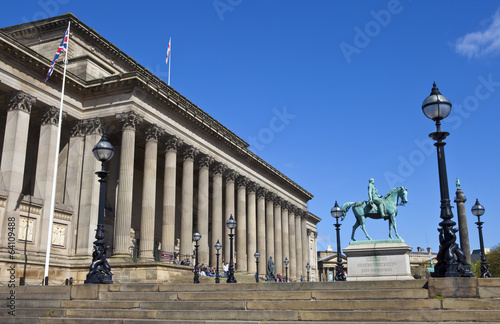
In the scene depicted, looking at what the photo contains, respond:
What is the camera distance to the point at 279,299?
15930 mm

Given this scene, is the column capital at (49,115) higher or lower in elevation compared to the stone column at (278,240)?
higher

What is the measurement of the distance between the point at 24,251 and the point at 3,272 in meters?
2.61

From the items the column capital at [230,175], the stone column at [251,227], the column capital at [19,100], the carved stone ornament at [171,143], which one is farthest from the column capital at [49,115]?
the stone column at [251,227]

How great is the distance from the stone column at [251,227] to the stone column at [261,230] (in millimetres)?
1953

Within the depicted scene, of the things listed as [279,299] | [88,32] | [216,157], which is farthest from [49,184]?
[279,299]

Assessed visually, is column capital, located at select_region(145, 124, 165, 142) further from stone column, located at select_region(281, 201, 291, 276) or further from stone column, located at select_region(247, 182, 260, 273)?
stone column, located at select_region(281, 201, 291, 276)

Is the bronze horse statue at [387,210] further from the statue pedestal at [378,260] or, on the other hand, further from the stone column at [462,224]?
the stone column at [462,224]

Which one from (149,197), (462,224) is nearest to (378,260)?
(462,224)

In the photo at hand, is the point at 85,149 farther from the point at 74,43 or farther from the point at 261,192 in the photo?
the point at 261,192

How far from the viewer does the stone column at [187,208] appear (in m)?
45.1

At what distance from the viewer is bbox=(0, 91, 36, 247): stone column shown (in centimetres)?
3297

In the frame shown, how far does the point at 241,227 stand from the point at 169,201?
17.4 metres

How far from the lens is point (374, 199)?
92.7ft

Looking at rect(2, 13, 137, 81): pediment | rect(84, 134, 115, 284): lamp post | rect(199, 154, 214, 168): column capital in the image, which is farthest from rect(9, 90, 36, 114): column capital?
rect(199, 154, 214, 168): column capital
